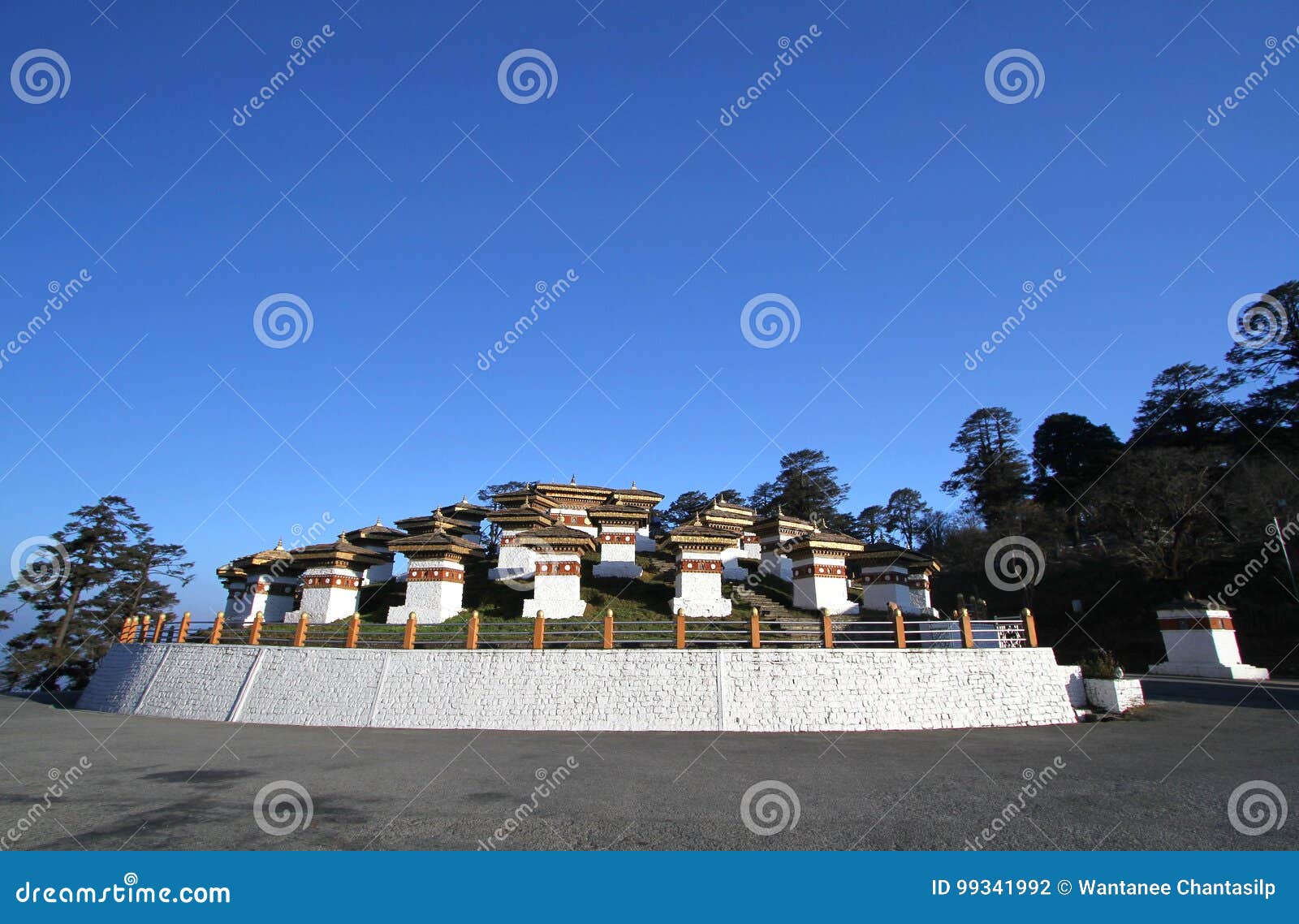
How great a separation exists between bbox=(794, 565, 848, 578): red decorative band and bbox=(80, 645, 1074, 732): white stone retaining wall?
9.10 meters

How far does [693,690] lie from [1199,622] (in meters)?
19.3

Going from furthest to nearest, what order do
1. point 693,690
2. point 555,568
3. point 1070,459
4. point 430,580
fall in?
point 1070,459 → point 430,580 → point 555,568 → point 693,690

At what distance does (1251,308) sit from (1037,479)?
16142 millimetres

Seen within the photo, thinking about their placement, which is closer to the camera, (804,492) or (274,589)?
(274,589)

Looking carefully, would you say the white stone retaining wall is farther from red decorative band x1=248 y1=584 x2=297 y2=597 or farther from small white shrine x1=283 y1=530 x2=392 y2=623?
red decorative band x1=248 y1=584 x2=297 y2=597

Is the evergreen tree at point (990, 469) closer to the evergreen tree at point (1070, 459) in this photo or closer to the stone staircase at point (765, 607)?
the evergreen tree at point (1070, 459)

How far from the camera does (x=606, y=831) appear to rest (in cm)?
708

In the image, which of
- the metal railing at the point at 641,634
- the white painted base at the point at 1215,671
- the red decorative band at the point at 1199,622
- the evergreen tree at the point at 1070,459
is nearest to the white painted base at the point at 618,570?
the metal railing at the point at 641,634

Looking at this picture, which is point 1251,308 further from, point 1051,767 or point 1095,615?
point 1051,767

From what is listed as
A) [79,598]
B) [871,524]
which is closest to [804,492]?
[871,524]

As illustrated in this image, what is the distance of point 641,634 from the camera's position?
1791cm

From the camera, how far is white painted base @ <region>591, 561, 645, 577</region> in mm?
29297

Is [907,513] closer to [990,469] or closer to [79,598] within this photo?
[990,469]

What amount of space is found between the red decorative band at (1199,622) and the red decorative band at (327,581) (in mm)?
31786
